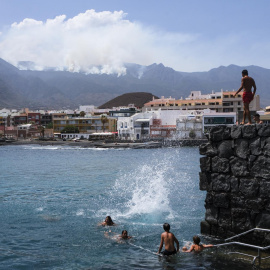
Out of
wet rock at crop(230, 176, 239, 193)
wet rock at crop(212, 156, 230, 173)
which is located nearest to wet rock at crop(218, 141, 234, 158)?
wet rock at crop(212, 156, 230, 173)

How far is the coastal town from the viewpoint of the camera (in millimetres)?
107250

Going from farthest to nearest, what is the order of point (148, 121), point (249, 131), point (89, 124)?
point (89, 124) < point (148, 121) < point (249, 131)

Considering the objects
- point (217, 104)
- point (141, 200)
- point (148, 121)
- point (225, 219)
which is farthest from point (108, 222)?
point (217, 104)

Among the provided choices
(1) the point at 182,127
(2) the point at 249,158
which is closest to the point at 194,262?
(2) the point at 249,158

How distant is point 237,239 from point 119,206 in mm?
10259

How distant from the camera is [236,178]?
12.3 metres

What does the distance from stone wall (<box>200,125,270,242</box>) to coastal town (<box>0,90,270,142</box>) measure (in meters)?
81.6

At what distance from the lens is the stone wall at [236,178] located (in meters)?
11.8

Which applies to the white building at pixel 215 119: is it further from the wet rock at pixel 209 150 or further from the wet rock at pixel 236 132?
the wet rock at pixel 236 132

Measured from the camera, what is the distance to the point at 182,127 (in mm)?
108688

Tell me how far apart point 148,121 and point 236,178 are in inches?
4059

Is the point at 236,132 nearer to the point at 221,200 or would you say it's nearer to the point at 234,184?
the point at 234,184

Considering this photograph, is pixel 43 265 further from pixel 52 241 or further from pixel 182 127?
pixel 182 127

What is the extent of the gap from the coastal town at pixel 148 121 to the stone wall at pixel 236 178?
8157 cm
